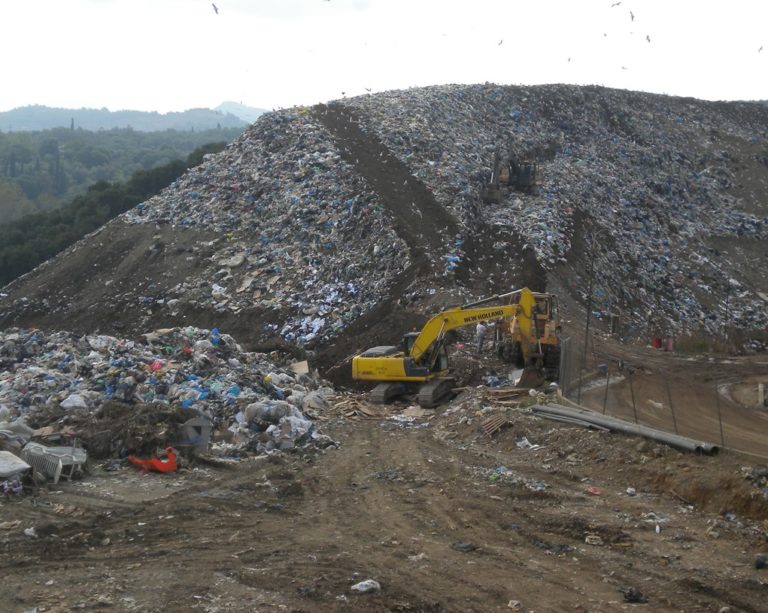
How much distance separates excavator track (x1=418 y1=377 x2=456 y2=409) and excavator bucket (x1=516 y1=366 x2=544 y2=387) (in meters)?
1.14

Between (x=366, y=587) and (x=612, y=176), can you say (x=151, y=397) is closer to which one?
(x=366, y=587)

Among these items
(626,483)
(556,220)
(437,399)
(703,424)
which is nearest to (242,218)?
(556,220)

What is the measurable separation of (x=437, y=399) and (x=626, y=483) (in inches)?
199

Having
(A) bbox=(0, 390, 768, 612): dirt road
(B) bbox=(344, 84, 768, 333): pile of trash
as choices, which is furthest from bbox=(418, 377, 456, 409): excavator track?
(B) bbox=(344, 84, 768, 333): pile of trash

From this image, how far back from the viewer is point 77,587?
6.42 meters

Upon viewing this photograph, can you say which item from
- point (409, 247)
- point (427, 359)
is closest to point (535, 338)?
point (427, 359)

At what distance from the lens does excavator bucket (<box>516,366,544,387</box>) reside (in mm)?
14016

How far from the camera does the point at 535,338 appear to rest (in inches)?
565

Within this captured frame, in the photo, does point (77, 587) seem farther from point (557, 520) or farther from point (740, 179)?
point (740, 179)

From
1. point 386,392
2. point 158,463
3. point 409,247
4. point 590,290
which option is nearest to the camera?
point 158,463

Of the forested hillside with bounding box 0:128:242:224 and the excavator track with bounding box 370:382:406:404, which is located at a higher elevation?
the forested hillside with bounding box 0:128:242:224

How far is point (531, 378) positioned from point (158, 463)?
6.73 meters

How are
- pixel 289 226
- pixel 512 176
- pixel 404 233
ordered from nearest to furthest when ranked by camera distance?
1. pixel 404 233
2. pixel 289 226
3. pixel 512 176

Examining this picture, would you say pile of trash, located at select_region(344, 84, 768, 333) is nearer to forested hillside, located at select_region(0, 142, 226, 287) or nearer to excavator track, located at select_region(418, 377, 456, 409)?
excavator track, located at select_region(418, 377, 456, 409)
